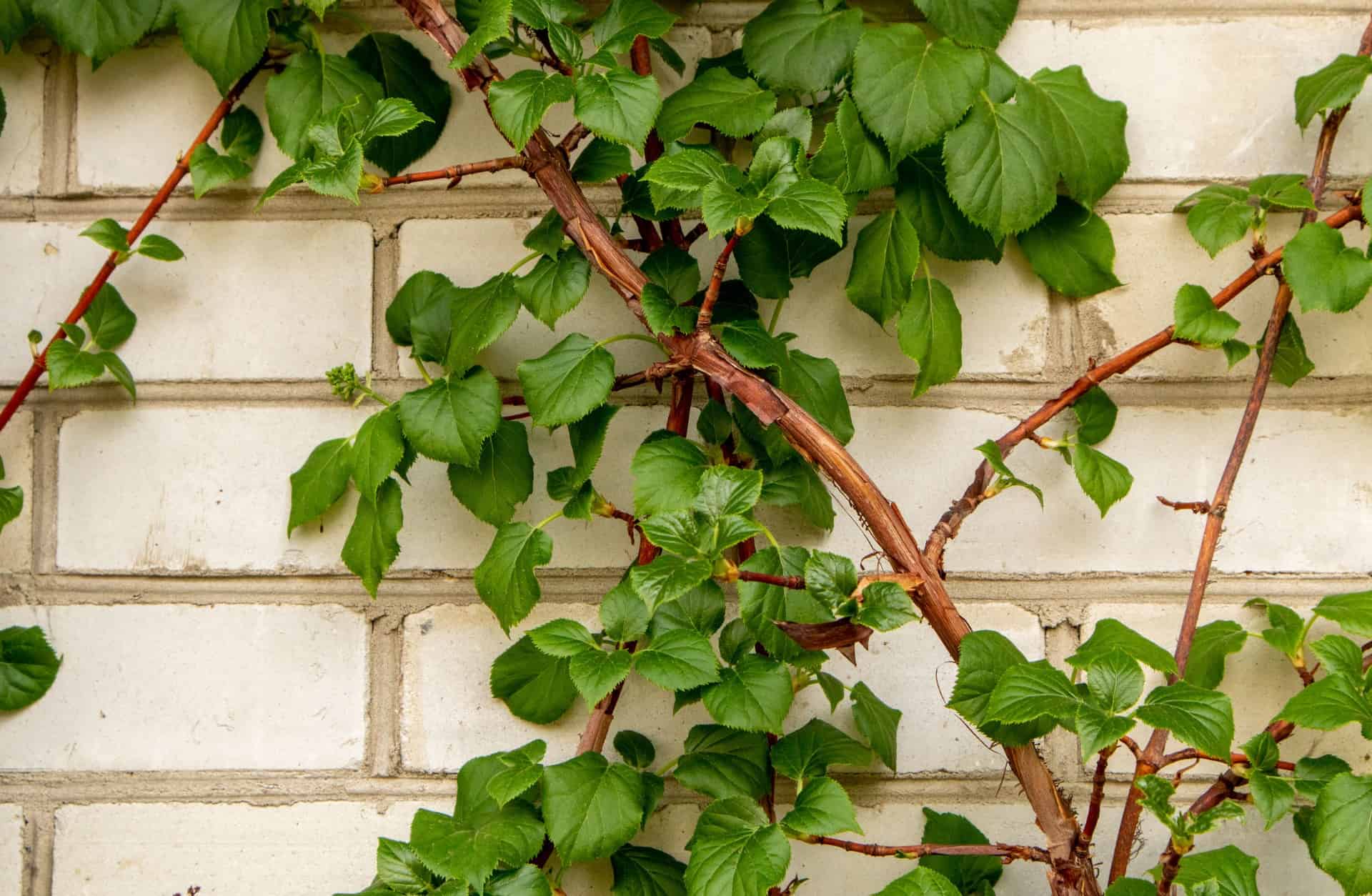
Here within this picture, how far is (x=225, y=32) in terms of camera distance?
29.9 inches

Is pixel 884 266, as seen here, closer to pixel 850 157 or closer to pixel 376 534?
pixel 850 157

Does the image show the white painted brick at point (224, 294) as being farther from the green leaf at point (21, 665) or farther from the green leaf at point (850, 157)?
the green leaf at point (850, 157)

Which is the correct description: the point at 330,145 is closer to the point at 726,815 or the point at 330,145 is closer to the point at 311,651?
the point at 311,651

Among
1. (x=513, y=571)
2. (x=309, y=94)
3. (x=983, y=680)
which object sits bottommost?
(x=983, y=680)

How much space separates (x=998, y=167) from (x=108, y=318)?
62 cm

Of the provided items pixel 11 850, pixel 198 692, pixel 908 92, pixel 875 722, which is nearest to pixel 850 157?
pixel 908 92

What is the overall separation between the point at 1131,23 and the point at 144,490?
77 cm

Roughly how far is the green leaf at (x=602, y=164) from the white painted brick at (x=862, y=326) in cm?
10

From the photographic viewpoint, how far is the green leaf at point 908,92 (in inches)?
27.5

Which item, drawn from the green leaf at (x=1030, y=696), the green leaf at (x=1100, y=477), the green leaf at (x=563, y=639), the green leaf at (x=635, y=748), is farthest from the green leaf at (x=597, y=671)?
the green leaf at (x=1100, y=477)

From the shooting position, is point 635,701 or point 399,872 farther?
point 635,701

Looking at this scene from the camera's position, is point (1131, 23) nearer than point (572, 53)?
No

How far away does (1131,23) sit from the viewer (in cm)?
79

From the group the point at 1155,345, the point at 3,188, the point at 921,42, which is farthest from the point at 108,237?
the point at 1155,345
